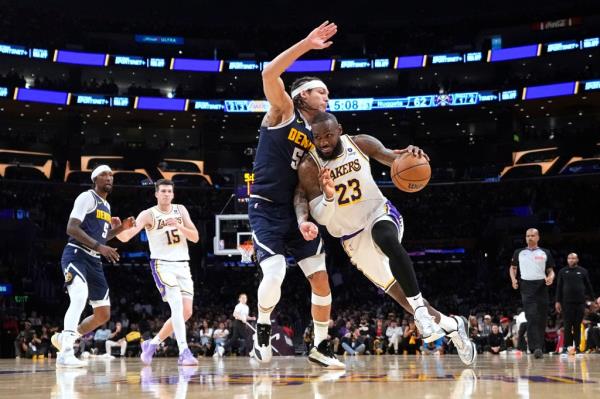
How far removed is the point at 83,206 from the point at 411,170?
396cm

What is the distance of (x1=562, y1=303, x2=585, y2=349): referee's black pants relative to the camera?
11.4 m

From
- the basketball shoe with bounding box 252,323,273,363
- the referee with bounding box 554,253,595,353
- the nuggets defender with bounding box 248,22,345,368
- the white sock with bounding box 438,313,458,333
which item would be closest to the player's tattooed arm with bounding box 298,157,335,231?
the nuggets defender with bounding box 248,22,345,368

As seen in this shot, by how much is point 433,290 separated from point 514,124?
39.1 ft

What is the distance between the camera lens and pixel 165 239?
8.00 meters

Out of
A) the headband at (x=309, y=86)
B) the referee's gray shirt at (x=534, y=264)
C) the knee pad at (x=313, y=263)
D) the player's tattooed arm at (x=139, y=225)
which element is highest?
the headband at (x=309, y=86)

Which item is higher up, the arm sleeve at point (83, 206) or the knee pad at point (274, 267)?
the arm sleeve at point (83, 206)

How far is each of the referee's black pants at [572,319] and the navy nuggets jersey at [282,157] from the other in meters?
7.52

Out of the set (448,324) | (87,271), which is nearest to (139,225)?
(87,271)

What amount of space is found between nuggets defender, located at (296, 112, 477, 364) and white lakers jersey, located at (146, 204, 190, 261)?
3.03 metres

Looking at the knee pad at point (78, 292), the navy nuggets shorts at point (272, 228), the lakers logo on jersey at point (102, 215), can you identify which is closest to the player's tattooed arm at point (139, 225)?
the lakers logo on jersey at point (102, 215)

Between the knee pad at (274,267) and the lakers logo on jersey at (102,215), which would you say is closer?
the knee pad at (274,267)

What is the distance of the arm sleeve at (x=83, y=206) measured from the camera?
295 inches

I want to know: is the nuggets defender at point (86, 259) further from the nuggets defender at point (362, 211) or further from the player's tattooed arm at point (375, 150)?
the player's tattooed arm at point (375, 150)

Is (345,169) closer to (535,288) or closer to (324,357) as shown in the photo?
(324,357)
